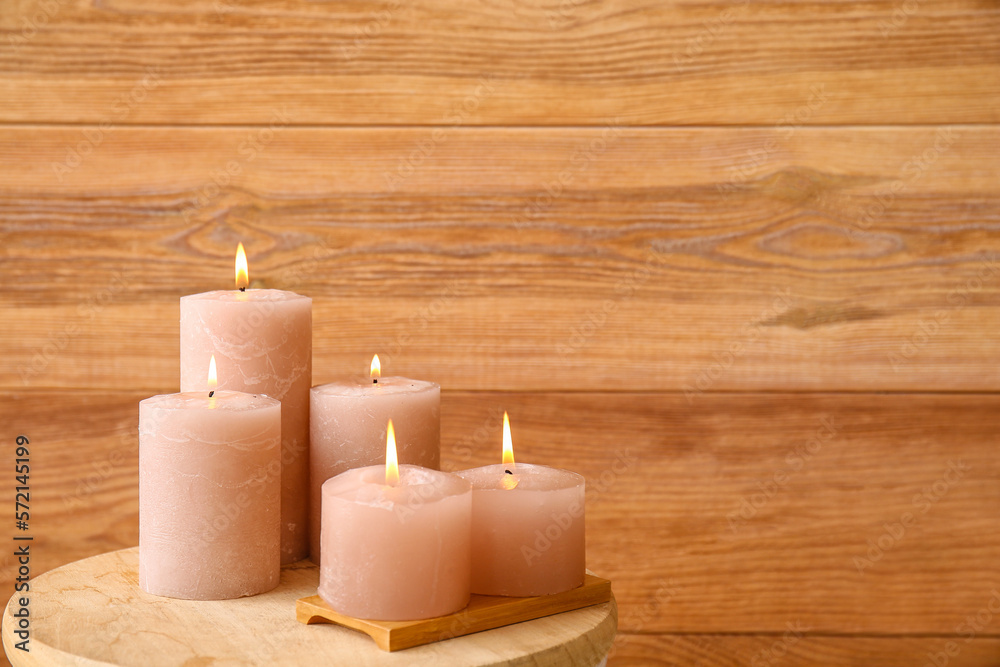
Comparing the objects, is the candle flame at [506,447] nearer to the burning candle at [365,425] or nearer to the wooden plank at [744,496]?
the burning candle at [365,425]

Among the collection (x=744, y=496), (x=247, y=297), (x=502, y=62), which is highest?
(x=502, y=62)

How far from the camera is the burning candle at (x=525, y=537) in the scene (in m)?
0.49

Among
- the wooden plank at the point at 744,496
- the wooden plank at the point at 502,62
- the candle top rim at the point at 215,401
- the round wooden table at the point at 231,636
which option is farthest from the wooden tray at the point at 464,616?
the wooden plank at the point at 502,62

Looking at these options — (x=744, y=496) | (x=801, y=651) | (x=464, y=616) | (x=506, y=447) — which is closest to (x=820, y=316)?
(x=744, y=496)

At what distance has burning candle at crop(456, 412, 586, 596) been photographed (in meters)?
0.49

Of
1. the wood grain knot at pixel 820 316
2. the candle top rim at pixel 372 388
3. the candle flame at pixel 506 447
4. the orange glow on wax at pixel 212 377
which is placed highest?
the wood grain knot at pixel 820 316

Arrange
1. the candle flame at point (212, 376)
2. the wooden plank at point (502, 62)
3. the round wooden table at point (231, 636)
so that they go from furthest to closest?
the wooden plank at point (502, 62) → the candle flame at point (212, 376) → the round wooden table at point (231, 636)

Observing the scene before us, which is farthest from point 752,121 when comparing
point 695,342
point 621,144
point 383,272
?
point 383,272

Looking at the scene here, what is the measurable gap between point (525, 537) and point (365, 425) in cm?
12

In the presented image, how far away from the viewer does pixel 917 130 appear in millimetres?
954

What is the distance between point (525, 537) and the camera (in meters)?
0.49

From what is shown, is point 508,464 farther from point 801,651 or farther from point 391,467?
point 801,651

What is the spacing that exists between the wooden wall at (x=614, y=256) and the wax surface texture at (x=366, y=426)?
41 cm

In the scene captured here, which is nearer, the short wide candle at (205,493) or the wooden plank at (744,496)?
the short wide candle at (205,493)
